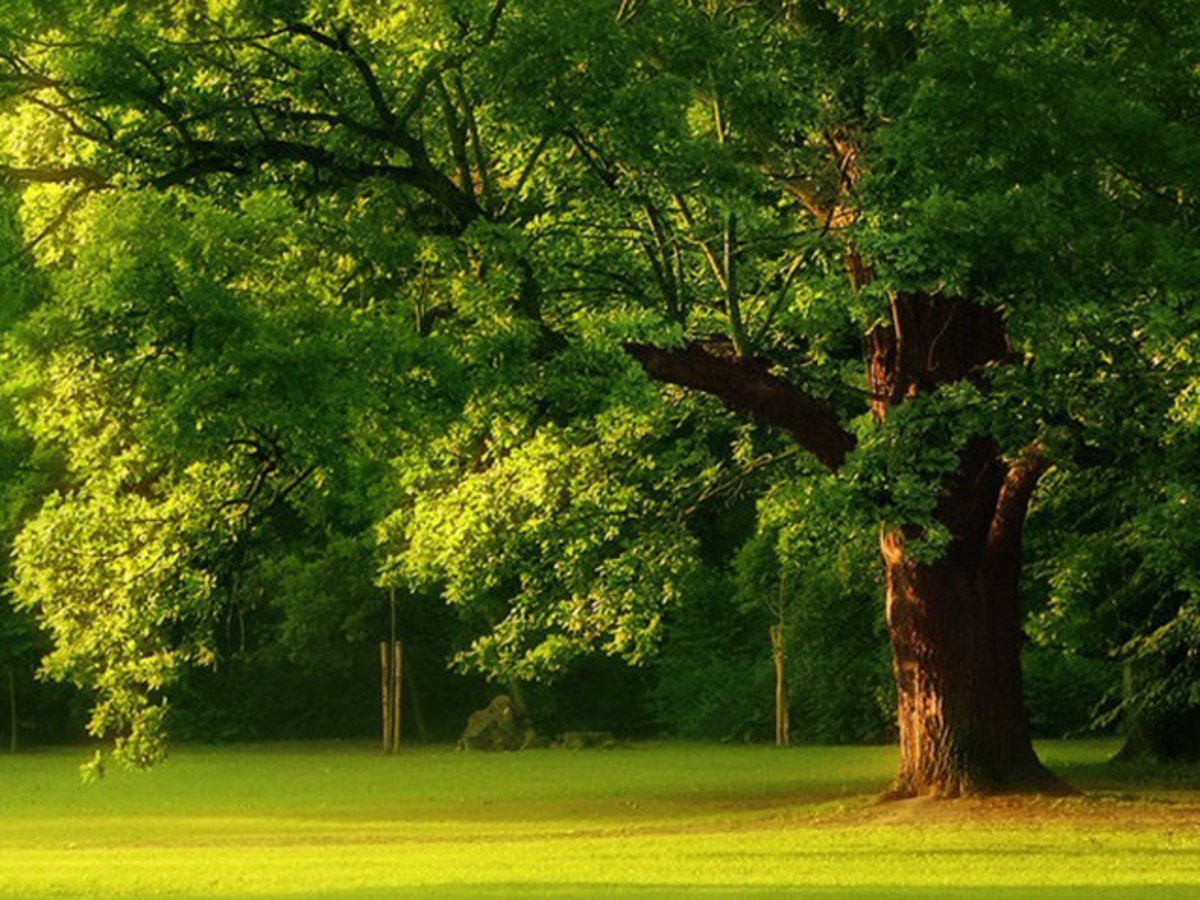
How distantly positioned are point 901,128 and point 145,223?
7064 millimetres

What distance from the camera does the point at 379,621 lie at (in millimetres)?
51688

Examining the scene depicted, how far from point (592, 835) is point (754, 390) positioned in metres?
4.92

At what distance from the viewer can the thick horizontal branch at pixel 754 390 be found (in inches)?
931

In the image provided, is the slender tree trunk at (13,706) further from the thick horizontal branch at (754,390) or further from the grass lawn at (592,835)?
the thick horizontal branch at (754,390)

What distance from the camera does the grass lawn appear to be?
1862cm

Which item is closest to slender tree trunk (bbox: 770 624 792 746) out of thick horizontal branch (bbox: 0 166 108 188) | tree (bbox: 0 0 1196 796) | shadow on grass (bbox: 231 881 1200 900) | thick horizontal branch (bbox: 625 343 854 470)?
tree (bbox: 0 0 1196 796)

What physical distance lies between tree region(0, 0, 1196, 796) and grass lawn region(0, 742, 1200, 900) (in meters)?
2.12

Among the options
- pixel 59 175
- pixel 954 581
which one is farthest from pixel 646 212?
pixel 59 175

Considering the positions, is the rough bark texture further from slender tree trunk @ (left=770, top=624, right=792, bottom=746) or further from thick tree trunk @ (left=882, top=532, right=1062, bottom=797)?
slender tree trunk @ (left=770, top=624, right=792, bottom=746)

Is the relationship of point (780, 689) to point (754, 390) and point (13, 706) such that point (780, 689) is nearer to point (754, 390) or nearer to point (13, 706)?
point (13, 706)

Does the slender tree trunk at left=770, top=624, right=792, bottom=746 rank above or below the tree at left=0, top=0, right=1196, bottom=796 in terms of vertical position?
below

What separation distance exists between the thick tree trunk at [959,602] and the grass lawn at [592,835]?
2.72 feet

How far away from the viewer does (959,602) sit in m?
25.7

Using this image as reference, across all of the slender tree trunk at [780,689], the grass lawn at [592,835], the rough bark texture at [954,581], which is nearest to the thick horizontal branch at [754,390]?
the rough bark texture at [954,581]
